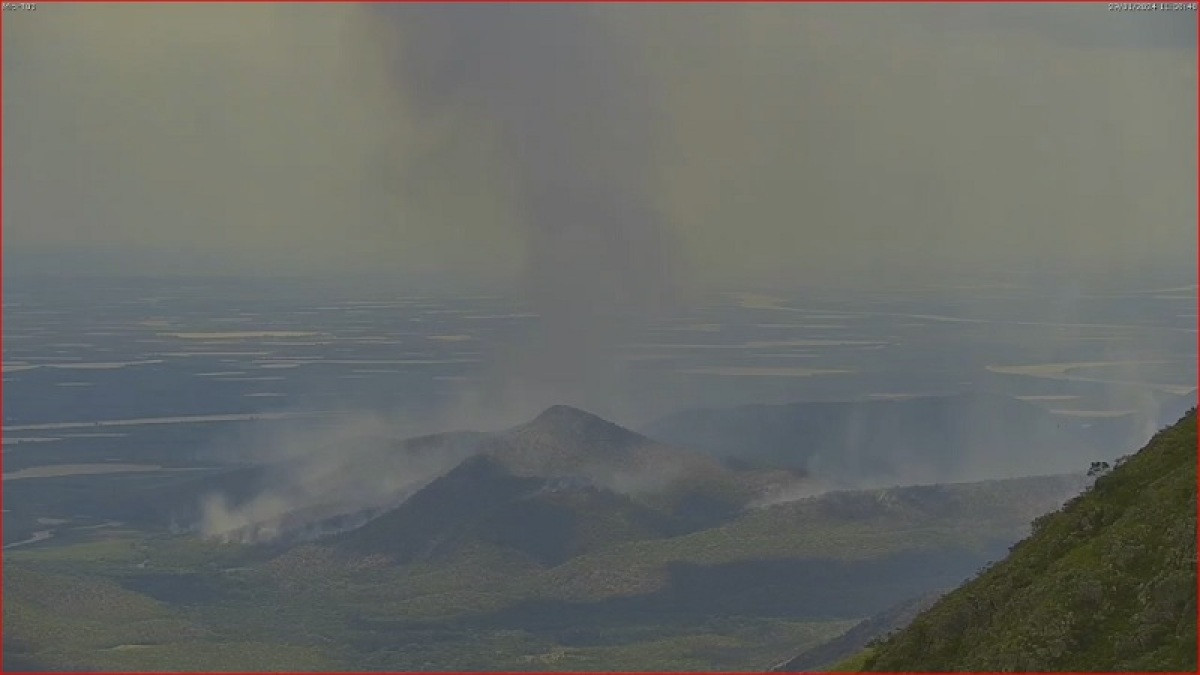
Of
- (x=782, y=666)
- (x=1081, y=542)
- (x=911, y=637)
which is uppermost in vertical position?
(x=1081, y=542)

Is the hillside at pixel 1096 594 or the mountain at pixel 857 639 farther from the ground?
the hillside at pixel 1096 594

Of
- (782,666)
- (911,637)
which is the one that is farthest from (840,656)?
(911,637)

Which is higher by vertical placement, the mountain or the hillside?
the hillside

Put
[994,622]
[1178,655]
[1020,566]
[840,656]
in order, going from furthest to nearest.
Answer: [840,656], [1020,566], [994,622], [1178,655]

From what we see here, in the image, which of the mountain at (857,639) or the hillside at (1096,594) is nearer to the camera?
the hillside at (1096,594)

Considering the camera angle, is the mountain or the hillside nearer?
the hillside

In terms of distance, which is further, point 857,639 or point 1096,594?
point 857,639

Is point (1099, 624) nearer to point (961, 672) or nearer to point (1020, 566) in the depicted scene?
point (961, 672)

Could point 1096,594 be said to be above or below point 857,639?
above
